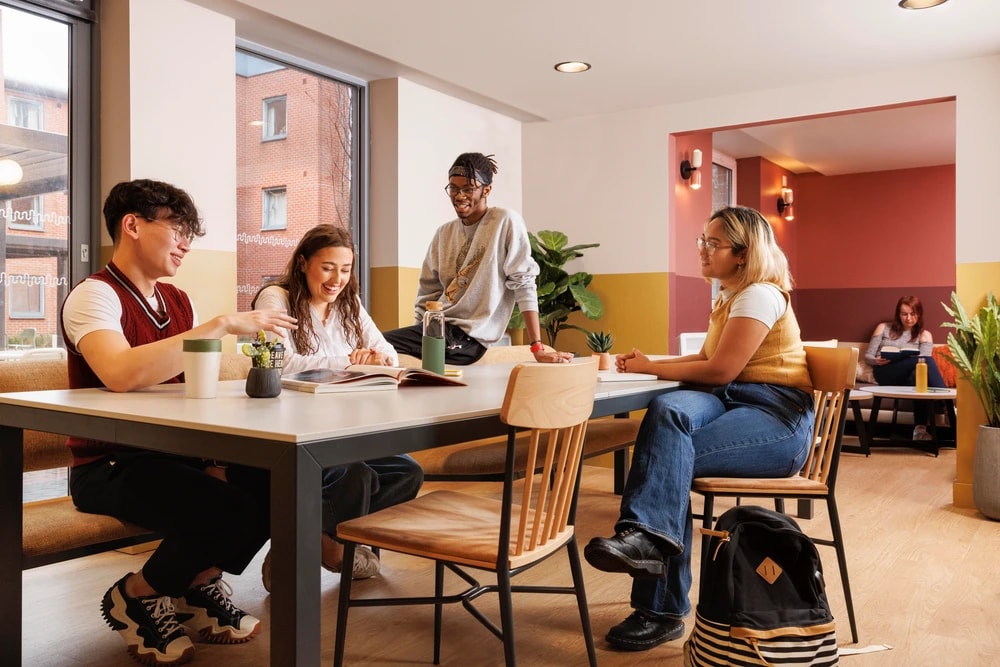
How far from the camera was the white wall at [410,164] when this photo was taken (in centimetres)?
498

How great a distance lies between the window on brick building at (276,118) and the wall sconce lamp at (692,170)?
2.76 meters

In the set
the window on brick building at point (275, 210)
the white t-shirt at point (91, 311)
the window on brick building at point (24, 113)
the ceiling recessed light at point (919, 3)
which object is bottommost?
the white t-shirt at point (91, 311)

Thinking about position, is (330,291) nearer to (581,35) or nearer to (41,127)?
(41,127)

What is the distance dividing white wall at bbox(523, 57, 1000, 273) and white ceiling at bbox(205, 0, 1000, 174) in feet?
0.32

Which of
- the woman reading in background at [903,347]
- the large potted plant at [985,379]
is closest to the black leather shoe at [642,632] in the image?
the large potted plant at [985,379]

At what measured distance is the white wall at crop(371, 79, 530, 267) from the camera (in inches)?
196

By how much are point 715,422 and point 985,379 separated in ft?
7.62

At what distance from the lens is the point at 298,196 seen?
4688mm

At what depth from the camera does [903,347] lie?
6.94m

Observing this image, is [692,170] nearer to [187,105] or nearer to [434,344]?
[187,105]

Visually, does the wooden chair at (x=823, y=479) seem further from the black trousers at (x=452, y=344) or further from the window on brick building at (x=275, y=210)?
the window on brick building at (x=275, y=210)

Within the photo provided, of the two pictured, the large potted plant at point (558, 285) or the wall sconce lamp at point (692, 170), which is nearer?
the large potted plant at point (558, 285)

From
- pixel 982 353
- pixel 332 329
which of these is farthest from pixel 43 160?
pixel 982 353

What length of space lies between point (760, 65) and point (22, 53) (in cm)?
365
